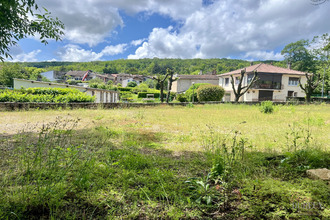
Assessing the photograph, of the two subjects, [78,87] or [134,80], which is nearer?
[78,87]

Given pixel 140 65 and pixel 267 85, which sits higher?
pixel 140 65

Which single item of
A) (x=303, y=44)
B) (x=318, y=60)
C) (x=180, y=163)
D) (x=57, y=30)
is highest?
(x=303, y=44)

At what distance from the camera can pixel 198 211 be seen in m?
1.87

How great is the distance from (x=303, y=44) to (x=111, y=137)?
66990 mm

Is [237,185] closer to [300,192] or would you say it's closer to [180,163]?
[300,192]

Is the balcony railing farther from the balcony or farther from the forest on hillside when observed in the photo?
the forest on hillside

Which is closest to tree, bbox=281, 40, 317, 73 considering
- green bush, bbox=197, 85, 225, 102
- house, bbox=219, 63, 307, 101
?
house, bbox=219, 63, 307, 101

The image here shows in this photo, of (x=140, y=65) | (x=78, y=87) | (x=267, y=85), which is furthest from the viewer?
(x=140, y=65)

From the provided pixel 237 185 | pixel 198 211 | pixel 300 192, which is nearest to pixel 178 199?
pixel 198 211

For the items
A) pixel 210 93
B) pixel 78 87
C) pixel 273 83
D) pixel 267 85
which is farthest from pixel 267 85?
pixel 78 87

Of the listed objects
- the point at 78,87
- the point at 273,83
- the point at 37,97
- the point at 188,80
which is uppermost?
the point at 188,80

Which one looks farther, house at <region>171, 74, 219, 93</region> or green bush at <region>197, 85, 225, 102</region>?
house at <region>171, 74, 219, 93</region>

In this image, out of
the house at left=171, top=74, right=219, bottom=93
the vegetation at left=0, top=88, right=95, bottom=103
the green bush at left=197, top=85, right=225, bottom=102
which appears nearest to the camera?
the vegetation at left=0, top=88, right=95, bottom=103

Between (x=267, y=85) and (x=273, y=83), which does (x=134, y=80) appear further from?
(x=273, y=83)
